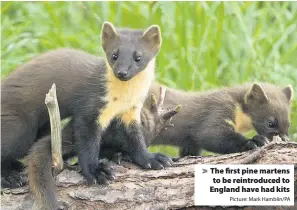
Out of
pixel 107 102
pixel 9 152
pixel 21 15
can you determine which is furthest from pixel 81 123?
pixel 21 15

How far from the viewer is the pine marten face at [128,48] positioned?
4.92 meters

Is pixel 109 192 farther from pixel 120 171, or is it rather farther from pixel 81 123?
pixel 81 123

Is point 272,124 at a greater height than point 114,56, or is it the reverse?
point 114,56

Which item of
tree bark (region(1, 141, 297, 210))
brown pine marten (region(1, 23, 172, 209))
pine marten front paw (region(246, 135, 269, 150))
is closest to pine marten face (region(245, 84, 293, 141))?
pine marten front paw (region(246, 135, 269, 150))

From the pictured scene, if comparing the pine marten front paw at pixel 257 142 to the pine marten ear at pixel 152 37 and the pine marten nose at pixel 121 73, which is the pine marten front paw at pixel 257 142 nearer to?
the pine marten ear at pixel 152 37

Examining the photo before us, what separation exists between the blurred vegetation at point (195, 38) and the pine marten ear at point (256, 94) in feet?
4.05

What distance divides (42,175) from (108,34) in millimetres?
1060

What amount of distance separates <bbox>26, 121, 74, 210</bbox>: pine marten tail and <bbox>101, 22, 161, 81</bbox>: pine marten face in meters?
0.72

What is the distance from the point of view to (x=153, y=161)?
510 cm

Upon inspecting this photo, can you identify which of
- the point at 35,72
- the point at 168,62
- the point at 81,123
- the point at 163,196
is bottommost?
the point at 163,196

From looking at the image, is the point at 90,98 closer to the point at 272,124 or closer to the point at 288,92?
the point at 272,124

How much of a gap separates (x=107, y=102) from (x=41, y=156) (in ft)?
1.89

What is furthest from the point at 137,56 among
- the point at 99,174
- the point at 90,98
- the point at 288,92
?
the point at 288,92

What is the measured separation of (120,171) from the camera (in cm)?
502
